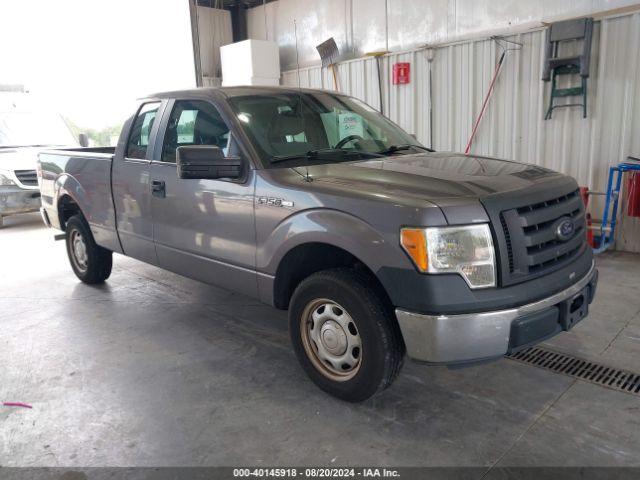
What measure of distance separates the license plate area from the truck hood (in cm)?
61

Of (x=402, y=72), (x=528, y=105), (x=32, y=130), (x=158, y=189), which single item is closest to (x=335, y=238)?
(x=158, y=189)

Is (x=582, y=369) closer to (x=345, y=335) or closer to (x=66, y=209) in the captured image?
(x=345, y=335)

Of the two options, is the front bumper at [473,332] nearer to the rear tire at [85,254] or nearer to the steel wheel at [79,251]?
the rear tire at [85,254]

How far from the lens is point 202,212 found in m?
3.42

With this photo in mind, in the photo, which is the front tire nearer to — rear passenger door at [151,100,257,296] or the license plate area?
rear passenger door at [151,100,257,296]

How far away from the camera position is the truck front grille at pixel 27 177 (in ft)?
27.8

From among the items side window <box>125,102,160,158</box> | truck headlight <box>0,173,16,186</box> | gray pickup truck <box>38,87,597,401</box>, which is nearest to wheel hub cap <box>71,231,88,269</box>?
gray pickup truck <box>38,87,597,401</box>

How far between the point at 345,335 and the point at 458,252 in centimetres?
A: 78

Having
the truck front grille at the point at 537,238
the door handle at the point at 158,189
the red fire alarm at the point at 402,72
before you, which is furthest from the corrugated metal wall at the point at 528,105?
the door handle at the point at 158,189

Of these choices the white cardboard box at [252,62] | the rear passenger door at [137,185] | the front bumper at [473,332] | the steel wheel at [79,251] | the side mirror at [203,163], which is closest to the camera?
the front bumper at [473,332]

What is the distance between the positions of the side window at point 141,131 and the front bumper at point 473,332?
8.58 ft

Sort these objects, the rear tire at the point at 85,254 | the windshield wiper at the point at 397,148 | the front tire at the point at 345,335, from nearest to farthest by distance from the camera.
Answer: the front tire at the point at 345,335 → the windshield wiper at the point at 397,148 → the rear tire at the point at 85,254

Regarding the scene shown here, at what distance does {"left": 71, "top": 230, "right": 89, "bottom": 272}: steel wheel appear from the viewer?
5143 millimetres

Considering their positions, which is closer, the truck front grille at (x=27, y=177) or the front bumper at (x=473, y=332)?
the front bumper at (x=473, y=332)
